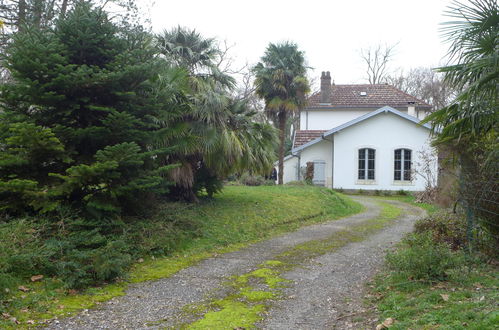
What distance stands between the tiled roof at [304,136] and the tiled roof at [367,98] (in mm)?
2541

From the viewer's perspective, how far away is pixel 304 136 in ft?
99.7

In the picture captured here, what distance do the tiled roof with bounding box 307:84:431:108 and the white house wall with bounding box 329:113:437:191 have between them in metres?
7.35

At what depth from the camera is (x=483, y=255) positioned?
7.32 metres

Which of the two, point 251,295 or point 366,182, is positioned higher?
point 366,182

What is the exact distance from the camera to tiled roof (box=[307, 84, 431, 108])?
107ft

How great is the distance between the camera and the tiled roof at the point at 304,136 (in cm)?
2983

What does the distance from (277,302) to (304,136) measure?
25.1 metres

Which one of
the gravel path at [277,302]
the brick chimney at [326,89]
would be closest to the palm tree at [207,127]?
the gravel path at [277,302]

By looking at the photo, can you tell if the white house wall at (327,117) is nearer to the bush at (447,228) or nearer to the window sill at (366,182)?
the window sill at (366,182)

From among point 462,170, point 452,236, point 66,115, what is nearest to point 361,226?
point 452,236

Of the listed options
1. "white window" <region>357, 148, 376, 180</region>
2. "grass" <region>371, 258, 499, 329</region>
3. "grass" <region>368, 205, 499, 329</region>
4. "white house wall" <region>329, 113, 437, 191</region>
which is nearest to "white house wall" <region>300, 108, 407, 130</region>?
"white house wall" <region>329, 113, 437, 191</region>

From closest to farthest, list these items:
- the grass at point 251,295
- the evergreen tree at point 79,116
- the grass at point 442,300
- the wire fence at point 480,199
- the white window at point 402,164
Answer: the grass at point 442,300, the grass at point 251,295, the wire fence at point 480,199, the evergreen tree at point 79,116, the white window at point 402,164

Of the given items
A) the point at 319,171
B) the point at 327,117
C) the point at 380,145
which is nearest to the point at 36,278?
the point at 380,145

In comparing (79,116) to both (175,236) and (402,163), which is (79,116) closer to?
(175,236)
